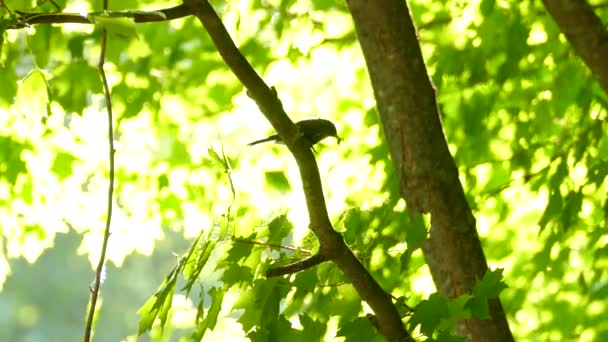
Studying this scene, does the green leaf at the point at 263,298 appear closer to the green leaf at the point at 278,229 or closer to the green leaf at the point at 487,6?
the green leaf at the point at 278,229

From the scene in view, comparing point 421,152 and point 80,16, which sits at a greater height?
point 421,152

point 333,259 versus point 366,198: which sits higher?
point 366,198

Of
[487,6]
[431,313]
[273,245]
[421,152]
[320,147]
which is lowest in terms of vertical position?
[431,313]

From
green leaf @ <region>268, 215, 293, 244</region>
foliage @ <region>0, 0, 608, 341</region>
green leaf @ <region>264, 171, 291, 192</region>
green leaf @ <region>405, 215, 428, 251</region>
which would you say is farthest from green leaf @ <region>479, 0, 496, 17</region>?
green leaf @ <region>405, 215, 428, 251</region>

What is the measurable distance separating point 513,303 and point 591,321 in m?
0.18

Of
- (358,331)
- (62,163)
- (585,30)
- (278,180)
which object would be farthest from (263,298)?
(62,163)

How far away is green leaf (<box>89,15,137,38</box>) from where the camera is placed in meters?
0.73

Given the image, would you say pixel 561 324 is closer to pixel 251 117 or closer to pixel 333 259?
pixel 251 117

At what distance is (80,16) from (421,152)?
0.60 metres

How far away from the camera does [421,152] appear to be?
1214 mm

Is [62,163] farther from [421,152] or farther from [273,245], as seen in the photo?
[273,245]

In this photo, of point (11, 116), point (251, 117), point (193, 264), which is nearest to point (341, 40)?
point (251, 117)

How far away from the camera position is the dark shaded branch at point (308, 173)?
749mm

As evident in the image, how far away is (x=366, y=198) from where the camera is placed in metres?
1.97
